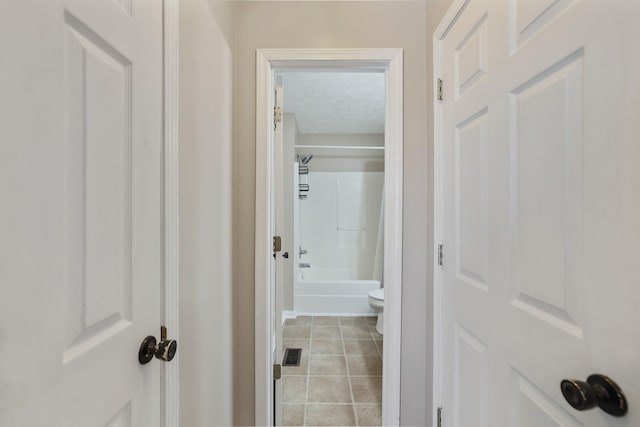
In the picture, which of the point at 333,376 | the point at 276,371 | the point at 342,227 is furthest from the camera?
the point at 342,227

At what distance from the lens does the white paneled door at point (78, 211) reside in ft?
1.32

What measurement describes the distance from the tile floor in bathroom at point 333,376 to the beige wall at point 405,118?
439 mm

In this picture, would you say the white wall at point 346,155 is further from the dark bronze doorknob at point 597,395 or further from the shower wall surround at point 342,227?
the dark bronze doorknob at point 597,395

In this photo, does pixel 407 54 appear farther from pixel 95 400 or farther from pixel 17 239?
pixel 95 400

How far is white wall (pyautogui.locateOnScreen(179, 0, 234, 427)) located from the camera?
0.94 m

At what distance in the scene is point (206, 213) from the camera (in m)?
1.12

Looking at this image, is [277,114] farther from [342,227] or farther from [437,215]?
[342,227]

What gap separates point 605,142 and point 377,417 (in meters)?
1.89

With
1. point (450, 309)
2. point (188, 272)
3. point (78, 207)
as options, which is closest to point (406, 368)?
point (450, 309)

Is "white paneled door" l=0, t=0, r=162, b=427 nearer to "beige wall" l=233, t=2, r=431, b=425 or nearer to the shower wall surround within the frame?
"beige wall" l=233, t=2, r=431, b=425

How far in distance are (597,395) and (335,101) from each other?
2.78 metres

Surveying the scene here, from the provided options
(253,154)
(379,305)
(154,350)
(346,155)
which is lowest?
(379,305)

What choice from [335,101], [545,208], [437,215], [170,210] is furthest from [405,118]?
[335,101]

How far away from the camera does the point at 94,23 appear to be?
537mm
